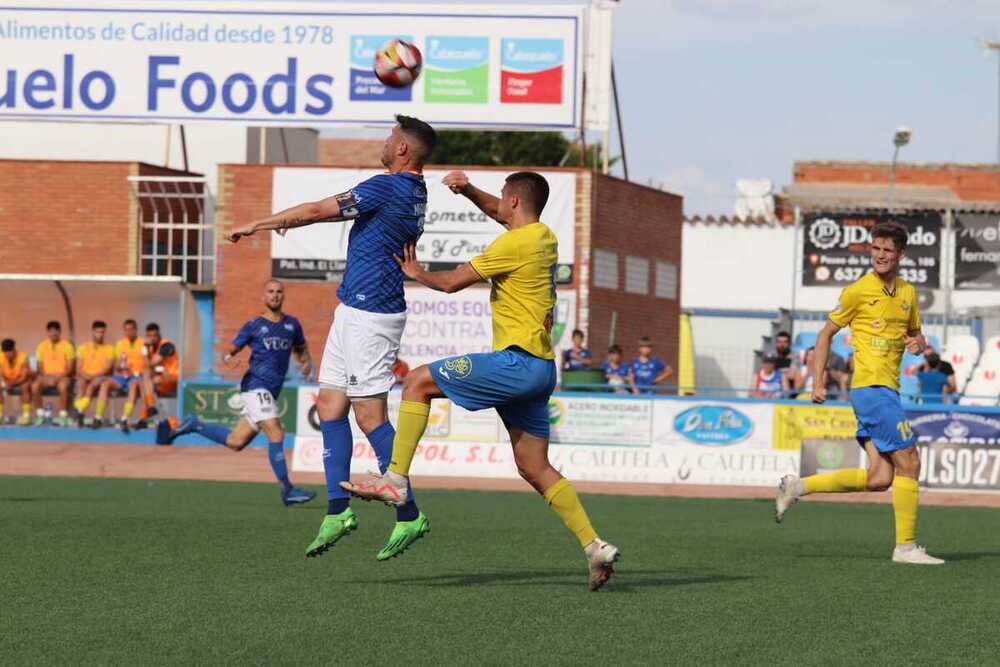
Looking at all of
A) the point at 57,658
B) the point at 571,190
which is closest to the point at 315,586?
the point at 57,658

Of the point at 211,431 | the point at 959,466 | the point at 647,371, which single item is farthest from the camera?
the point at 647,371

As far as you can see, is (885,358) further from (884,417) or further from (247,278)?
(247,278)

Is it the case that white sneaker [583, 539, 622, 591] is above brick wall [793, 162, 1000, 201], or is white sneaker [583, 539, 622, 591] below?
below

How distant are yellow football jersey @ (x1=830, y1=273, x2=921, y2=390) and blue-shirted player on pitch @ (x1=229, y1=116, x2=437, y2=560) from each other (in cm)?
320

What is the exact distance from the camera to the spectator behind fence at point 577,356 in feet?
86.4

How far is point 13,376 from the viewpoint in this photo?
90.6 feet

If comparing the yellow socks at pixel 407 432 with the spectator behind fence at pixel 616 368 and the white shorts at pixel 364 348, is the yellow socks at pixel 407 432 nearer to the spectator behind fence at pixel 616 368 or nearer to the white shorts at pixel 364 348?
the white shorts at pixel 364 348

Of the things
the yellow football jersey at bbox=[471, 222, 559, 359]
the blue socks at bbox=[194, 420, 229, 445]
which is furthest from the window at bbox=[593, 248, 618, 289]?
the yellow football jersey at bbox=[471, 222, 559, 359]

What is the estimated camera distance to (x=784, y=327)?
36.7 metres

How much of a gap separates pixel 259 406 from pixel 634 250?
16.2m

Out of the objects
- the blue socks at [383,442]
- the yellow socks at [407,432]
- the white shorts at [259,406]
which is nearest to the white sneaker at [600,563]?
the yellow socks at [407,432]

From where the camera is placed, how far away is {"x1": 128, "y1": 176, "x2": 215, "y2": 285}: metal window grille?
98.7 ft

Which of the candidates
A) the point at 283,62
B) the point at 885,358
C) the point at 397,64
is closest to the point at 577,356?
the point at 283,62

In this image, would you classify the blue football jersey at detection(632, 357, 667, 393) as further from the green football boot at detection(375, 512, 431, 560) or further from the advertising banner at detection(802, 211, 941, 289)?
the green football boot at detection(375, 512, 431, 560)
